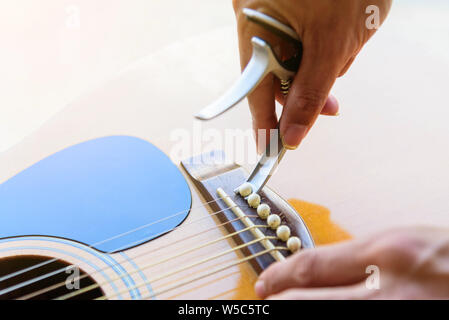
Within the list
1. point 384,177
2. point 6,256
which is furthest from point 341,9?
point 6,256

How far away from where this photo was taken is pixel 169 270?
0.53 meters

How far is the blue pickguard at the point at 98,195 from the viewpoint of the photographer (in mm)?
585

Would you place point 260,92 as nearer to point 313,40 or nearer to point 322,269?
point 313,40

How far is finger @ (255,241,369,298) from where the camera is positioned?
0.41 metres

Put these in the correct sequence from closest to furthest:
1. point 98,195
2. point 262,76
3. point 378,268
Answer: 1. point 378,268
2. point 262,76
3. point 98,195

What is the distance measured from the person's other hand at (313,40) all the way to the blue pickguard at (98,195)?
0.19 meters

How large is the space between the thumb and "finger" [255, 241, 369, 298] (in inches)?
7.3

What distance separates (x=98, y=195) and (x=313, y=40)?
0.35 meters

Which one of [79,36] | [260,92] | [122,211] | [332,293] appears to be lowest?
[332,293]

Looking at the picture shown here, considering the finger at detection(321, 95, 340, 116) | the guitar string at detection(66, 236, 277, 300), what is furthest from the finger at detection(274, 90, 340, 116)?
the guitar string at detection(66, 236, 277, 300)

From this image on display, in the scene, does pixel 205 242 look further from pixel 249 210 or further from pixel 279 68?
pixel 279 68

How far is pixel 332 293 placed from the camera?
41 centimetres

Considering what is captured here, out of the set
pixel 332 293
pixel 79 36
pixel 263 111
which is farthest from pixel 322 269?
pixel 79 36

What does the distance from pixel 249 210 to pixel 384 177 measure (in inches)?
7.8
